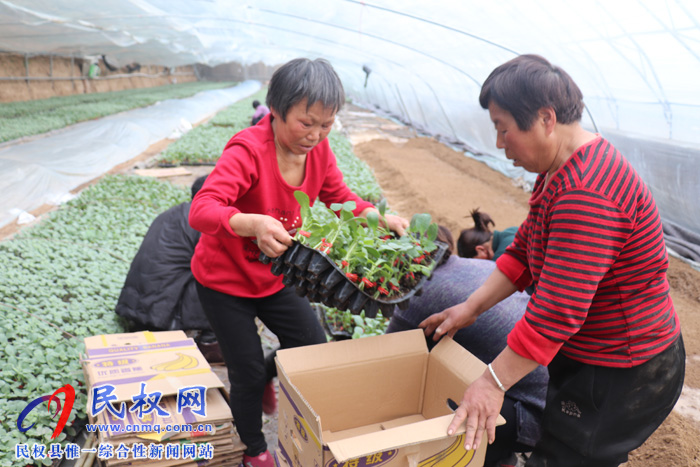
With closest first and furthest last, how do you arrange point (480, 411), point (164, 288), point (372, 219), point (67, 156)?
1. point (480, 411)
2. point (372, 219)
3. point (164, 288)
4. point (67, 156)

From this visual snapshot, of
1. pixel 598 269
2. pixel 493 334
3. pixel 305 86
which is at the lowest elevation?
pixel 493 334

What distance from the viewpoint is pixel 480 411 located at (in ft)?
4.52

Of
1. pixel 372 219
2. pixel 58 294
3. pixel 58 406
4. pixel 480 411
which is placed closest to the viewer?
pixel 480 411

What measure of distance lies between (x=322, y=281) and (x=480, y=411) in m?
0.58

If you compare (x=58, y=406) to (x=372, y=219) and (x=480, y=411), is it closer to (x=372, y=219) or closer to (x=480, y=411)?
(x=372, y=219)

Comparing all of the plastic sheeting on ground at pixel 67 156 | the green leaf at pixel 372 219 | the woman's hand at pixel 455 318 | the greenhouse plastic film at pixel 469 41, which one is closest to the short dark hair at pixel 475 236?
the woman's hand at pixel 455 318

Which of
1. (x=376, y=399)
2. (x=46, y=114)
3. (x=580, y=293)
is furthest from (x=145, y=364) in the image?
(x=46, y=114)

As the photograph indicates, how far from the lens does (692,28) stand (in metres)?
4.71

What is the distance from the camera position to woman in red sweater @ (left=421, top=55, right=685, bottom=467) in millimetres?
1248

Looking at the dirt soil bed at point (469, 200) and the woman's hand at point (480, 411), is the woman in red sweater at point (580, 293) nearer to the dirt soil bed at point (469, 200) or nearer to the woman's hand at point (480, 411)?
the woman's hand at point (480, 411)

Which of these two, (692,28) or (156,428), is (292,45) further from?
(156,428)

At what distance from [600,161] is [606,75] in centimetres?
644

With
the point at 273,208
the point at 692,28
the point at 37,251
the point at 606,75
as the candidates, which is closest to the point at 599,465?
the point at 273,208

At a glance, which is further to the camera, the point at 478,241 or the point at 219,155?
the point at 219,155
